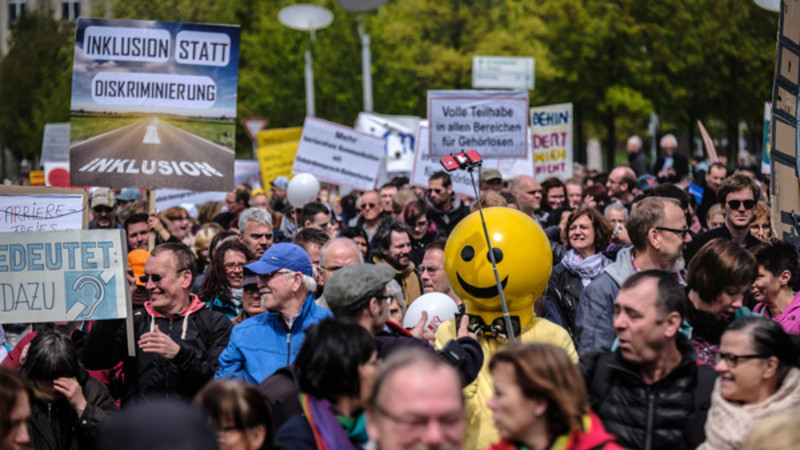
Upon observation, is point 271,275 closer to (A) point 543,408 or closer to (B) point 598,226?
(A) point 543,408

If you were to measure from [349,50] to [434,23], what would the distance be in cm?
360

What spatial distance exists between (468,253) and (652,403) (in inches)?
44.6

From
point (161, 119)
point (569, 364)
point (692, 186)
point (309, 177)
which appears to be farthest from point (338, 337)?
point (692, 186)

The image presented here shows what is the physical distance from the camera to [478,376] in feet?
15.4

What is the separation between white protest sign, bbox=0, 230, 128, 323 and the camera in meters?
5.83

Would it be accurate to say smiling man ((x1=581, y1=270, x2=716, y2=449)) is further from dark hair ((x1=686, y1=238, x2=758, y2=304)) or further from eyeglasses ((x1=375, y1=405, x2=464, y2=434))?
eyeglasses ((x1=375, y1=405, x2=464, y2=434))

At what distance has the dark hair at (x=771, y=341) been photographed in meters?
4.02

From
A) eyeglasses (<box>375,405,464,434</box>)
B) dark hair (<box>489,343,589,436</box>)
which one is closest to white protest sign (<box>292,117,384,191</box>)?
dark hair (<box>489,343,589,436</box>)

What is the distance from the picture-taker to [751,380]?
3988 millimetres

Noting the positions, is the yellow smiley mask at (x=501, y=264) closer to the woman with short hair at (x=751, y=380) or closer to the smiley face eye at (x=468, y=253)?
the smiley face eye at (x=468, y=253)

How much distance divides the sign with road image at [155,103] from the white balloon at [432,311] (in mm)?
2863

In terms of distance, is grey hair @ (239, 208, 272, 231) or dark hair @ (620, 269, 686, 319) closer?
dark hair @ (620, 269, 686, 319)

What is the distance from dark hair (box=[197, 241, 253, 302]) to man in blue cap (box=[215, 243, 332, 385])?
68.5 inches

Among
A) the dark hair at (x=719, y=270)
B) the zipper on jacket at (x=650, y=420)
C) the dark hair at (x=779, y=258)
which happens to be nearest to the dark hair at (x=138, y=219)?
the dark hair at (x=779, y=258)
